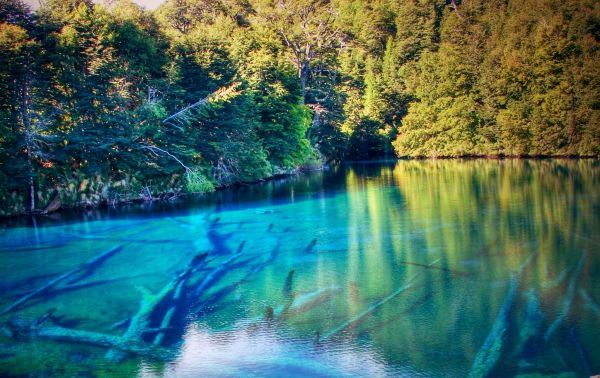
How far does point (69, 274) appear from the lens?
13016 mm

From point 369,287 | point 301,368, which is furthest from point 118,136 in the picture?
point 301,368

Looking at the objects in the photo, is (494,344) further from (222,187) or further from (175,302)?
(222,187)

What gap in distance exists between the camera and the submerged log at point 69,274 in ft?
35.6

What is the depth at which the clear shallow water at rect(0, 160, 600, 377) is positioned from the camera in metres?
7.37

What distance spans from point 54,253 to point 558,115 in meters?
33.3

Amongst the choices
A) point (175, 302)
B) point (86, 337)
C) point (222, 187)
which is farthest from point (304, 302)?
point (222, 187)

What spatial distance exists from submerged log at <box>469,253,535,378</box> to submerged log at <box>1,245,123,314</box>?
8.80m

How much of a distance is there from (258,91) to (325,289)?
2531 centimetres

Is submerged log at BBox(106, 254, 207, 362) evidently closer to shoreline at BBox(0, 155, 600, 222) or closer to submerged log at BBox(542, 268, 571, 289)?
submerged log at BBox(542, 268, 571, 289)

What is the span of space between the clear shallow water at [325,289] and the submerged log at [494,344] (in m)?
0.03

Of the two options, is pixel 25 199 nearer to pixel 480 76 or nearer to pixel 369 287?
pixel 369 287

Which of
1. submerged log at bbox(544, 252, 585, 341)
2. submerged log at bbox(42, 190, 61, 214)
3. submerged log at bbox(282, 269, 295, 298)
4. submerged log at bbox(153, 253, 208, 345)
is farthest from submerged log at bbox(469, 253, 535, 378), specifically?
submerged log at bbox(42, 190, 61, 214)

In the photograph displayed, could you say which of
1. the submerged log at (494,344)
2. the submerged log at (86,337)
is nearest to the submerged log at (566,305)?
the submerged log at (494,344)

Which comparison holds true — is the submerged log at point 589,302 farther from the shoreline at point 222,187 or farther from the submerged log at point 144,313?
the shoreline at point 222,187
